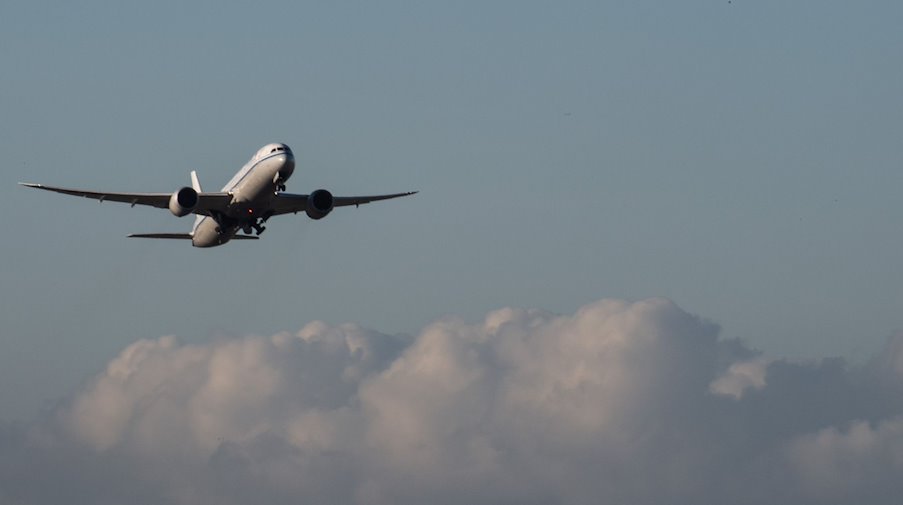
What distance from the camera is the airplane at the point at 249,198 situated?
107 metres

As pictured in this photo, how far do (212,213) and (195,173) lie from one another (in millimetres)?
29665

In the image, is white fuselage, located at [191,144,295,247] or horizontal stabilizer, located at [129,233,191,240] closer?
white fuselage, located at [191,144,295,247]

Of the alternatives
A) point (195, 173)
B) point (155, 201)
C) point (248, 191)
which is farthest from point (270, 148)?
point (195, 173)

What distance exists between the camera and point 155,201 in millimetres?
113750

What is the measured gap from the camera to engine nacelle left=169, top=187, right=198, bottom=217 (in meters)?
109

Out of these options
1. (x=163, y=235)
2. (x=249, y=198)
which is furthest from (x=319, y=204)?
(x=163, y=235)

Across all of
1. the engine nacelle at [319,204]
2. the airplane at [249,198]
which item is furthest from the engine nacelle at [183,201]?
the engine nacelle at [319,204]

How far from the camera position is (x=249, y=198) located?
110m

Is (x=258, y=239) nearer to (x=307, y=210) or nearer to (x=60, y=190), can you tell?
(x=307, y=210)

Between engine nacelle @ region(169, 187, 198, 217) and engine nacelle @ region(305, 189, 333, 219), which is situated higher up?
engine nacelle @ region(305, 189, 333, 219)

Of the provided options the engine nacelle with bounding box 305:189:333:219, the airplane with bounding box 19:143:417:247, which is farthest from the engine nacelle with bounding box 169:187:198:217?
the engine nacelle with bounding box 305:189:333:219

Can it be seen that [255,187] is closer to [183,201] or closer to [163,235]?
[183,201]

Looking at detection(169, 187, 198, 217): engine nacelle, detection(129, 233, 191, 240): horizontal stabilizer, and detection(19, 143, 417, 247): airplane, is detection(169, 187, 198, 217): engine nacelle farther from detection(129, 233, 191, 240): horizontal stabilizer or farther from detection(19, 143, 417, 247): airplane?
detection(129, 233, 191, 240): horizontal stabilizer

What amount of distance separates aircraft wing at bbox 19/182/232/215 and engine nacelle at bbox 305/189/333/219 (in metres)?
4.83
